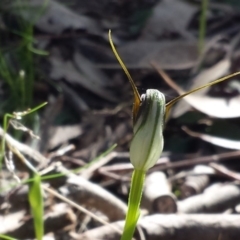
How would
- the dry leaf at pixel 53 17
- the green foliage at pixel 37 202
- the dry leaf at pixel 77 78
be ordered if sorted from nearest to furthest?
the green foliage at pixel 37 202 < the dry leaf at pixel 77 78 < the dry leaf at pixel 53 17

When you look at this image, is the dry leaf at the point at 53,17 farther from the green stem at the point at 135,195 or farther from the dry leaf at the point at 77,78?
the green stem at the point at 135,195

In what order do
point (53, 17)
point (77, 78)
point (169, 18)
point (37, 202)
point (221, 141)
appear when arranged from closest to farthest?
point (37, 202) → point (221, 141) → point (77, 78) → point (53, 17) → point (169, 18)

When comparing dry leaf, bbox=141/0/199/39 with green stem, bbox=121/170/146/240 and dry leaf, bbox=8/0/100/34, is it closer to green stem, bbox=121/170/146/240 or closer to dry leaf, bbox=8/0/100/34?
dry leaf, bbox=8/0/100/34

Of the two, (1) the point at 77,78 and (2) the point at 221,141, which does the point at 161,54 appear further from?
(2) the point at 221,141

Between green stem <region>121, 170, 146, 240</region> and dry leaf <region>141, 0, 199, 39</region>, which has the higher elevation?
dry leaf <region>141, 0, 199, 39</region>

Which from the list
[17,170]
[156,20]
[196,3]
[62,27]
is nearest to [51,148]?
[17,170]

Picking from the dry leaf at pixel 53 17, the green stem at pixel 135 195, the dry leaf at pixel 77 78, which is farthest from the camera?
the dry leaf at pixel 53 17

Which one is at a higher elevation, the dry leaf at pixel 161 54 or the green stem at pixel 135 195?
the dry leaf at pixel 161 54

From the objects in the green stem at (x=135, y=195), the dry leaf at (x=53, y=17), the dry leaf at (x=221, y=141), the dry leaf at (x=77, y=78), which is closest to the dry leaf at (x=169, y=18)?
the dry leaf at (x=53, y=17)

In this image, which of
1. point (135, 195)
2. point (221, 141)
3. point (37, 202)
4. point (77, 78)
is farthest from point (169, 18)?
point (135, 195)

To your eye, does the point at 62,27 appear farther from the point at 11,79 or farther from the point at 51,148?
the point at 51,148

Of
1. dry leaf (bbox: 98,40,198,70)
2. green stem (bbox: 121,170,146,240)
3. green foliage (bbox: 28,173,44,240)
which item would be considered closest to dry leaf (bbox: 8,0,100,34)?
dry leaf (bbox: 98,40,198,70)
